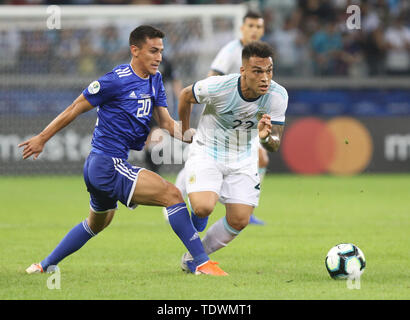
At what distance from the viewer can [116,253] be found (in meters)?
7.90

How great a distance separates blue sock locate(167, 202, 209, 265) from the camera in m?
6.41

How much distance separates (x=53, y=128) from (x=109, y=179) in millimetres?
559

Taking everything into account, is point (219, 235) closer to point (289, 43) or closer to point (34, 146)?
point (34, 146)

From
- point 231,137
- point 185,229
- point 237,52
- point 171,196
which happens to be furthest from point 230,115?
point 237,52

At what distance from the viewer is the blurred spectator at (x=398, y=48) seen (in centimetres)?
1809

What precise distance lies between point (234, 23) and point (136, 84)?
Result: 9.53m

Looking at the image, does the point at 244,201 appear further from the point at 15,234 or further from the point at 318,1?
the point at 318,1

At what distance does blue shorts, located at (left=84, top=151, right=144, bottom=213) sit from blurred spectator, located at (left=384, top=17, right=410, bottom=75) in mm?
12509

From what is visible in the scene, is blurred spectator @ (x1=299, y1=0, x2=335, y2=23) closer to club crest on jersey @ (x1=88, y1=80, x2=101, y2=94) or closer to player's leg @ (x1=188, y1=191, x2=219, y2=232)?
player's leg @ (x1=188, y1=191, x2=219, y2=232)

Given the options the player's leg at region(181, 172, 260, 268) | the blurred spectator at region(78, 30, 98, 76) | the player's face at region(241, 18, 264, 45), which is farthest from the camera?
the blurred spectator at region(78, 30, 98, 76)

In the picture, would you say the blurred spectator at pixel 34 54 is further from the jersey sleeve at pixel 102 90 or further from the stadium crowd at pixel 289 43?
the jersey sleeve at pixel 102 90

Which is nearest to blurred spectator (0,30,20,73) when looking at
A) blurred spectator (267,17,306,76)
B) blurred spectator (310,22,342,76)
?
blurred spectator (267,17,306,76)

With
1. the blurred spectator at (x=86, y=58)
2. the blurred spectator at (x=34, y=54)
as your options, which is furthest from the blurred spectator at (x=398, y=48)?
the blurred spectator at (x=34, y=54)
